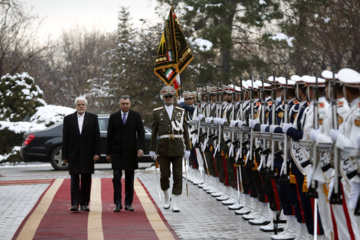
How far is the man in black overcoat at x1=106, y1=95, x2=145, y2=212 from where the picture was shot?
13.6 metres

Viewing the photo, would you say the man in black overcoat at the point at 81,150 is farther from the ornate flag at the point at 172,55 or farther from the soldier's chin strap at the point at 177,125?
the ornate flag at the point at 172,55

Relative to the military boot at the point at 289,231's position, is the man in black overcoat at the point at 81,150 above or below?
above

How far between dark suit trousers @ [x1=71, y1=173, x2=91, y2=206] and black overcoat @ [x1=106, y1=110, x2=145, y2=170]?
1.79ft

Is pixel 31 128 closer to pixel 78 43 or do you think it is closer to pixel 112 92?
pixel 112 92

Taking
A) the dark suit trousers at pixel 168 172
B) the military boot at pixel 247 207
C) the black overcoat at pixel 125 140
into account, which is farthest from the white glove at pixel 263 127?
the black overcoat at pixel 125 140

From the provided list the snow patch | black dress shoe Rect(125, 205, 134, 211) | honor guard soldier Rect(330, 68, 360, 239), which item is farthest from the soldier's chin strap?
the snow patch

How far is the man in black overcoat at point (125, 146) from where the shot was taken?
13555 millimetres

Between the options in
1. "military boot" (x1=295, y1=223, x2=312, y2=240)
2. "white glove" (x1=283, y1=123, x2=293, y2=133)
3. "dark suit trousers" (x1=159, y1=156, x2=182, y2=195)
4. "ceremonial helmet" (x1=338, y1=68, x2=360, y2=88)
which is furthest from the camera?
"dark suit trousers" (x1=159, y1=156, x2=182, y2=195)

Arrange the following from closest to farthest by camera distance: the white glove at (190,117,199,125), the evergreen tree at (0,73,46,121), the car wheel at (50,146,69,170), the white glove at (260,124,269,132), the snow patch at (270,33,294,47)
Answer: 1. the white glove at (260,124,269,132)
2. the white glove at (190,117,199,125)
3. the car wheel at (50,146,69,170)
4. the evergreen tree at (0,73,46,121)
5. the snow patch at (270,33,294,47)

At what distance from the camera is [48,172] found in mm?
23547

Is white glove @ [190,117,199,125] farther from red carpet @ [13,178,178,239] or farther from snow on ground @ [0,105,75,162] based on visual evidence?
snow on ground @ [0,105,75,162]

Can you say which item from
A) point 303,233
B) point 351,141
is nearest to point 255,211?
point 303,233

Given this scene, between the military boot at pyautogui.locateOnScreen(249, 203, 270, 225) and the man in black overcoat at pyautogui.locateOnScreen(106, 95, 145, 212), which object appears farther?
the man in black overcoat at pyautogui.locateOnScreen(106, 95, 145, 212)

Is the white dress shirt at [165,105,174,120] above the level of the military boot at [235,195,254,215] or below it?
above
